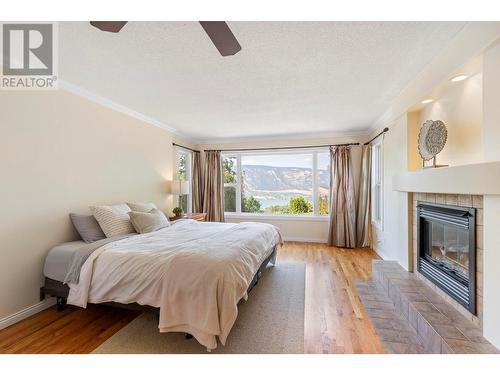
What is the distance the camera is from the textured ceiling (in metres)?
1.83

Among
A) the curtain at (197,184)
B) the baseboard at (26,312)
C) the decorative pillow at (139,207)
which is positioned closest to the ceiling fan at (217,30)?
the decorative pillow at (139,207)

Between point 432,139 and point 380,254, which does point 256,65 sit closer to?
point 432,139

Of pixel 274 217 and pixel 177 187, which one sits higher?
pixel 177 187

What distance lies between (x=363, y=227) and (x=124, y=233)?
4307mm

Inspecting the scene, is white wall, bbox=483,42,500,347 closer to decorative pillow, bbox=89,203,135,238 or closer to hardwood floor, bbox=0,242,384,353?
hardwood floor, bbox=0,242,384,353

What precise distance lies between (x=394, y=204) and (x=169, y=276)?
317 centimetres

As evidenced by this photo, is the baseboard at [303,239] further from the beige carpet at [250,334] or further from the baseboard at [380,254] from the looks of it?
the beige carpet at [250,334]

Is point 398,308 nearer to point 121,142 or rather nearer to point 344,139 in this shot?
point 344,139

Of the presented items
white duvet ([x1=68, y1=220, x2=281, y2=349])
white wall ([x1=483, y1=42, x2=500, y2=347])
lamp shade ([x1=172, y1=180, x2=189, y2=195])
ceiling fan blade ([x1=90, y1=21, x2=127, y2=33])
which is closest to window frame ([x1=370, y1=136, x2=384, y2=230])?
white wall ([x1=483, y1=42, x2=500, y2=347])

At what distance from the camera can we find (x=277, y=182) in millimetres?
5840

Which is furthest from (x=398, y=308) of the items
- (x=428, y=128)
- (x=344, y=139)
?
(x=344, y=139)

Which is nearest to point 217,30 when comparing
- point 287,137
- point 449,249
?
point 449,249

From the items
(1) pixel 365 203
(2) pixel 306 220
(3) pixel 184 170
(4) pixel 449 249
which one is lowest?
(2) pixel 306 220

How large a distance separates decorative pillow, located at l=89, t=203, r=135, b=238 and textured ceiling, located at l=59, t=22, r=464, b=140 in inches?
56.9
